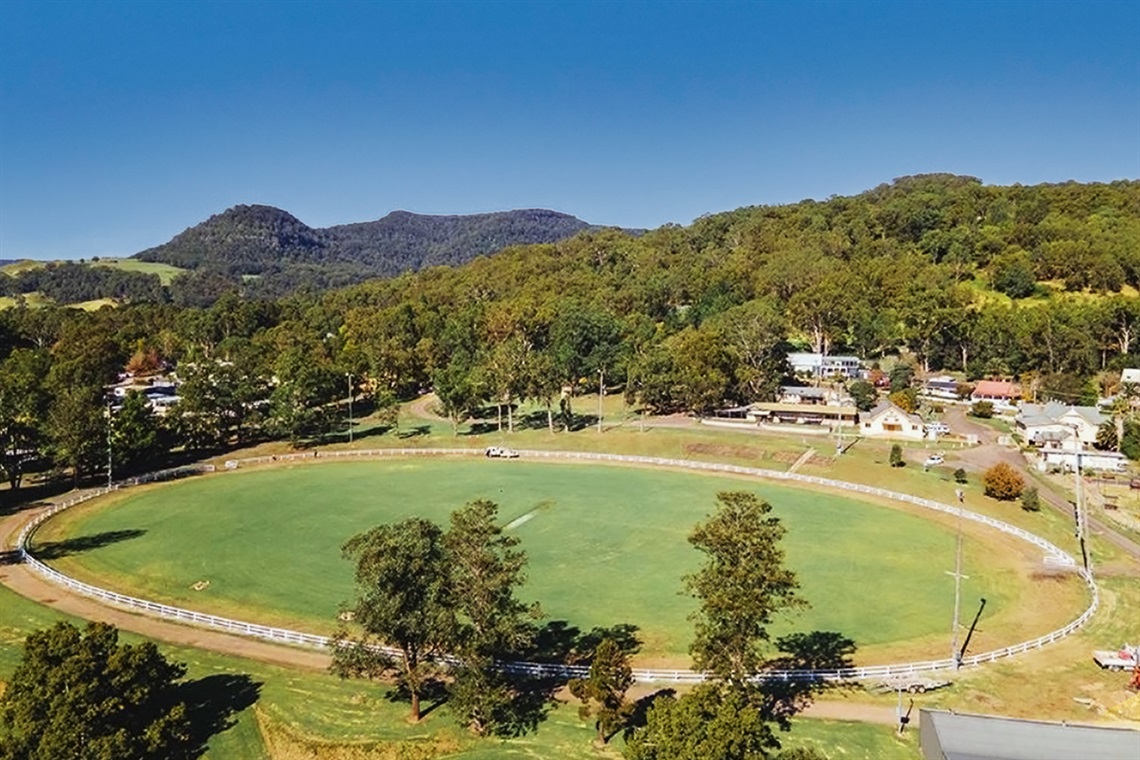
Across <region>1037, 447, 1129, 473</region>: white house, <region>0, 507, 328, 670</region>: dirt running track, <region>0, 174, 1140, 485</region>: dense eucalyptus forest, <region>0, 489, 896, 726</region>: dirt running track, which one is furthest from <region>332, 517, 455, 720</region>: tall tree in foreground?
<region>1037, 447, 1129, 473</region>: white house

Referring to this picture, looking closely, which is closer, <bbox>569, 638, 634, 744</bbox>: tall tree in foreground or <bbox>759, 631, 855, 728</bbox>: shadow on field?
<bbox>569, 638, 634, 744</bbox>: tall tree in foreground

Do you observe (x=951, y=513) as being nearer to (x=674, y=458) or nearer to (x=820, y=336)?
(x=674, y=458)

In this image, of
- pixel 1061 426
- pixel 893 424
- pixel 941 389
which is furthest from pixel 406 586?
pixel 941 389

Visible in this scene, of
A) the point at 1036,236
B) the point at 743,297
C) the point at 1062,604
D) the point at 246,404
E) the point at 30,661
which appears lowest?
the point at 1062,604

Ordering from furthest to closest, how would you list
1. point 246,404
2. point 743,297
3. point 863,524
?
point 743,297, point 246,404, point 863,524

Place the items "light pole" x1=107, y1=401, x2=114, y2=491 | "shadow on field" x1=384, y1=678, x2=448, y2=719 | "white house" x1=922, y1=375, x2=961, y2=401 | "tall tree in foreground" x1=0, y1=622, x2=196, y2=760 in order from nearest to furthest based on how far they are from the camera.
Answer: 1. "tall tree in foreground" x1=0, y1=622, x2=196, y2=760
2. "shadow on field" x1=384, y1=678, x2=448, y2=719
3. "light pole" x1=107, y1=401, x2=114, y2=491
4. "white house" x1=922, y1=375, x2=961, y2=401

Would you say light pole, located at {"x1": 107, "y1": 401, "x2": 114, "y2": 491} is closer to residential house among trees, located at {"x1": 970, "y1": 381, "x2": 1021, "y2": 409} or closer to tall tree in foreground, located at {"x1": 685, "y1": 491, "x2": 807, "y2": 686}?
tall tree in foreground, located at {"x1": 685, "y1": 491, "x2": 807, "y2": 686}

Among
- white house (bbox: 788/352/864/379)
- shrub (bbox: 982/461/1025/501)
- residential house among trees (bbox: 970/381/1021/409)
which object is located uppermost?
white house (bbox: 788/352/864/379)

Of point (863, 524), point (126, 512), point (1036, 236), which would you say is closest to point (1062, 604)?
point (863, 524)
